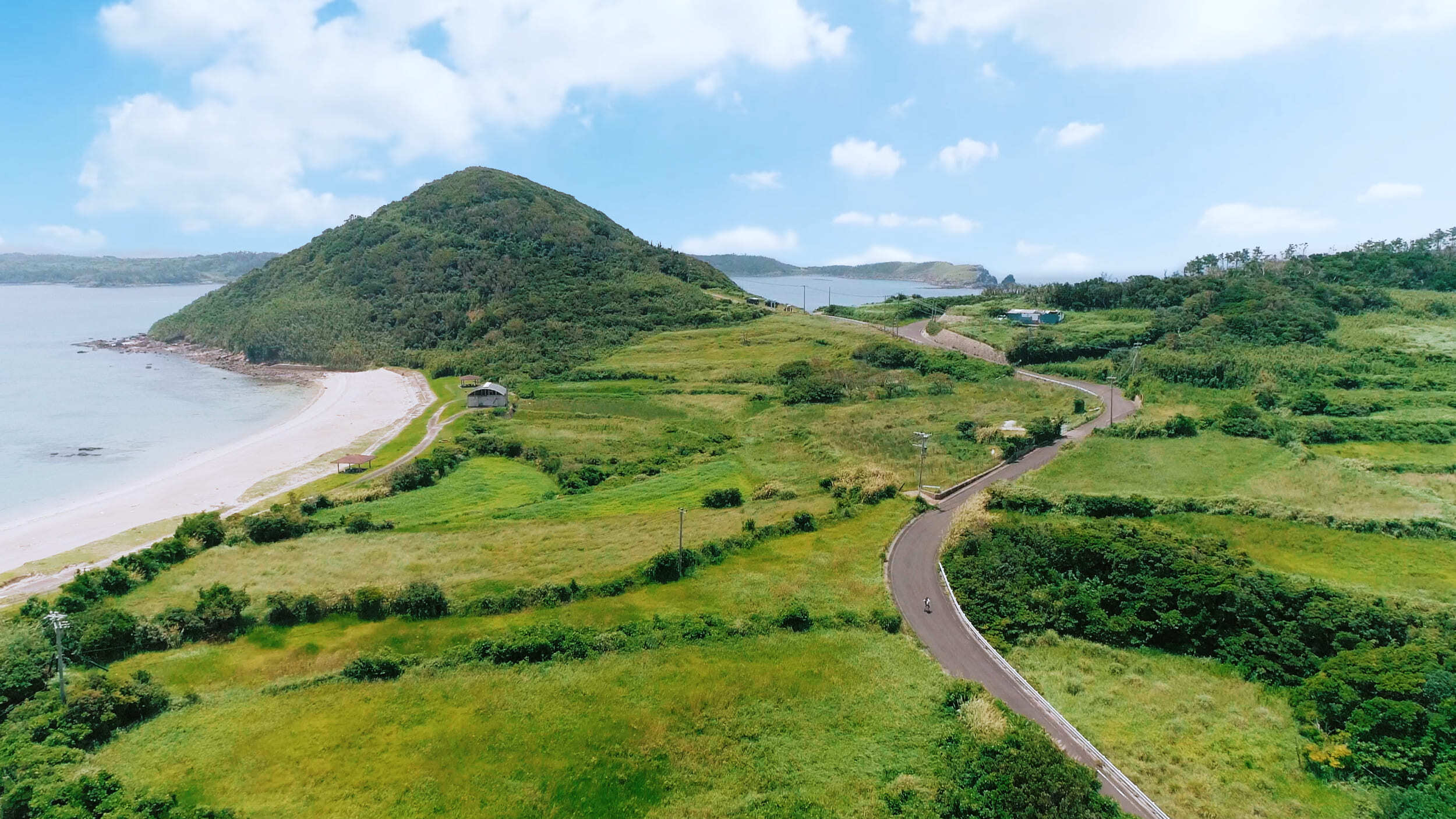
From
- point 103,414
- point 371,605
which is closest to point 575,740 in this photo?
point 371,605

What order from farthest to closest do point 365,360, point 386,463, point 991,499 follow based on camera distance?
point 365,360, point 386,463, point 991,499

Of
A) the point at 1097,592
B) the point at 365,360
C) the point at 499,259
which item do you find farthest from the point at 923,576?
the point at 499,259

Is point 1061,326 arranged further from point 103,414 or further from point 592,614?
point 103,414

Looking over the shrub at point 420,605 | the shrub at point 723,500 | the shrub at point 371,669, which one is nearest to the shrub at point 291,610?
the shrub at point 420,605

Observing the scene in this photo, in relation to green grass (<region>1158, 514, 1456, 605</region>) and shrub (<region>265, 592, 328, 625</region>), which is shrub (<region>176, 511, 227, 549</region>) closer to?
shrub (<region>265, 592, 328, 625</region>)

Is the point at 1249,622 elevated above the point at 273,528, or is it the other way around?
the point at 273,528

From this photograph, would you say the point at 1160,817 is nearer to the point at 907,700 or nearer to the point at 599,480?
the point at 907,700
